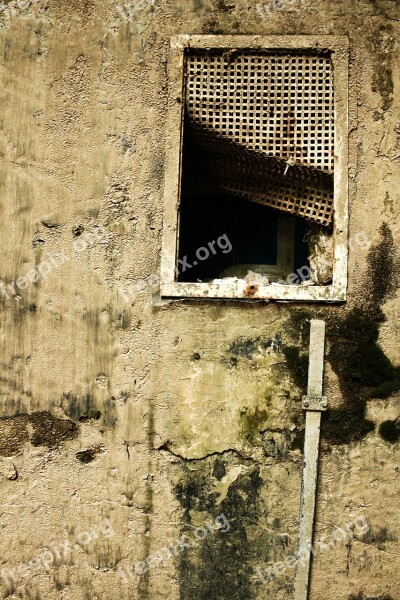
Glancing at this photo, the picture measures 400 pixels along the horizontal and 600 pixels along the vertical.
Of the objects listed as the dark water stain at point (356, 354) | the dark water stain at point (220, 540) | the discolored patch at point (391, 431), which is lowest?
the dark water stain at point (220, 540)

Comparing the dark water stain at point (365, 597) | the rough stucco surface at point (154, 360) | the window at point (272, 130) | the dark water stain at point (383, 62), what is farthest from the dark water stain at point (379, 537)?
the dark water stain at point (383, 62)

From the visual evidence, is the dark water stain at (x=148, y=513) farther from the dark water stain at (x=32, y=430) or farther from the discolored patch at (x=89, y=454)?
the dark water stain at (x=32, y=430)

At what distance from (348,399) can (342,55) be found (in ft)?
7.72

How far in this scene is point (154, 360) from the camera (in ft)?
15.2

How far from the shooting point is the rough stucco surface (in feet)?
14.8

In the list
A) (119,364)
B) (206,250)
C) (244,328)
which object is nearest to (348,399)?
(244,328)

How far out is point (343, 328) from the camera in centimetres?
457

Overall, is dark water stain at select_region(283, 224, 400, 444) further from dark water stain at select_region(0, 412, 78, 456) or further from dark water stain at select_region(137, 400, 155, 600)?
dark water stain at select_region(0, 412, 78, 456)

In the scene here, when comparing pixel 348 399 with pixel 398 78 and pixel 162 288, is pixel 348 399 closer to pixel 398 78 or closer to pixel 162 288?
pixel 162 288

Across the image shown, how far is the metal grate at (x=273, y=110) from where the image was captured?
15.6 feet

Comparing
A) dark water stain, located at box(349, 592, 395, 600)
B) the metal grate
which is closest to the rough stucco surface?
dark water stain, located at box(349, 592, 395, 600)

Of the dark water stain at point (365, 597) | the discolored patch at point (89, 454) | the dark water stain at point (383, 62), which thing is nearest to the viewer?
the dark water stain at point (365, 597)

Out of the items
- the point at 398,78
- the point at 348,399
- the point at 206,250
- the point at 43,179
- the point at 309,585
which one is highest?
the point at 398,78

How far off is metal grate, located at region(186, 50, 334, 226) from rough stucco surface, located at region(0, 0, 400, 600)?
0.63ft
